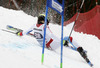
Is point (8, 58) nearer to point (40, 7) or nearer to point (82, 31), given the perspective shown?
point (82, 31)

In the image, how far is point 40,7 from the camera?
79.7 ft

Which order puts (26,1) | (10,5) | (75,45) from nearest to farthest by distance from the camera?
(75,45) < (10,5) < (26,1)

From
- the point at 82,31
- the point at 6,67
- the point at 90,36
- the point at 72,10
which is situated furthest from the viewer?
the point at 72,10

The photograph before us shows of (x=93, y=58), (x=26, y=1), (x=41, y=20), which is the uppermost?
(x=26, y=1)

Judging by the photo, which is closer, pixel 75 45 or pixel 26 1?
pixel 75 45

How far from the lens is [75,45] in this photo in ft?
12.7

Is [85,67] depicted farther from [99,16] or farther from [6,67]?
[99,16]

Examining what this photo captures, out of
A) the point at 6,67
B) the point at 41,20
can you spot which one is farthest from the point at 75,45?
the point at 6,67

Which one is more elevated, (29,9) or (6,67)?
(29,9)

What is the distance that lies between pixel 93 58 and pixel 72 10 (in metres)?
14.1

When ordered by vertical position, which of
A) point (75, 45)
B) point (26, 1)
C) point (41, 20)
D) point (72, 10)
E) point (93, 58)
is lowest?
point (93, 58)

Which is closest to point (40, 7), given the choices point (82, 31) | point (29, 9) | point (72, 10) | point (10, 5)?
point (29, 9)

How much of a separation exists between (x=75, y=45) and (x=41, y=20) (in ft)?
3.70

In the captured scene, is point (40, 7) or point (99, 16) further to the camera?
point (40, 7)
